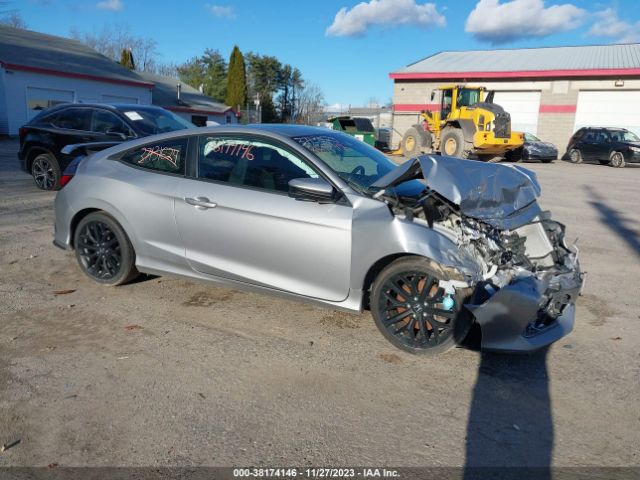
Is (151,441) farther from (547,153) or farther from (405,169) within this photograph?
(547,153)

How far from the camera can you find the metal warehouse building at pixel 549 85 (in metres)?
28.1

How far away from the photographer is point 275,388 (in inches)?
128

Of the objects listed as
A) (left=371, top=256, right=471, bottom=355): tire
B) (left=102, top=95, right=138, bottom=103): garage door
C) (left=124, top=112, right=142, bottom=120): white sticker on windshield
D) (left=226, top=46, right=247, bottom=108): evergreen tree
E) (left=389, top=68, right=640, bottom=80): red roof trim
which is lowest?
(left=371, top=256, right=471, bottom=355): tire

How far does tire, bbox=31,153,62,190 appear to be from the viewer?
951 cm

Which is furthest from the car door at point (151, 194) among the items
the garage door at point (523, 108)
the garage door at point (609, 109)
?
the garage door at point (523, 108)

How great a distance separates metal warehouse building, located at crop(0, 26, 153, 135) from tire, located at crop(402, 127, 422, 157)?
1716 centimetres

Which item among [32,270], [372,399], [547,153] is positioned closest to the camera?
[372,399]

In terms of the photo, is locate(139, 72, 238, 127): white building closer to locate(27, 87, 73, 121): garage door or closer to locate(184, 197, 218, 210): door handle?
locate(27, 87, 73, 121): garage door

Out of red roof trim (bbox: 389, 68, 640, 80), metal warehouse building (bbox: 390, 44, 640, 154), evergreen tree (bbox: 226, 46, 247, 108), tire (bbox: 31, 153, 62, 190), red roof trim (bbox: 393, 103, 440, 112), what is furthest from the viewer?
evergreen tree (bbox: 226, 46, 247, 108)

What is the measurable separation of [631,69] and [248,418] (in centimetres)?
3103

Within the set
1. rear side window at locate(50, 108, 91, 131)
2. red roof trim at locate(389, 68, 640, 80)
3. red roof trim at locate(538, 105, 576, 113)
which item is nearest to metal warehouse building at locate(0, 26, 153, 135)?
red roof trim at locate(389, 68, 640, 80)

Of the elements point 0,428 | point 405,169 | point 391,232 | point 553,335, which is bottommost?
point 0,428

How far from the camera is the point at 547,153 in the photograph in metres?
24.5

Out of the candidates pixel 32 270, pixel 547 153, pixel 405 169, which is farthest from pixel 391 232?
pixel 547 153
